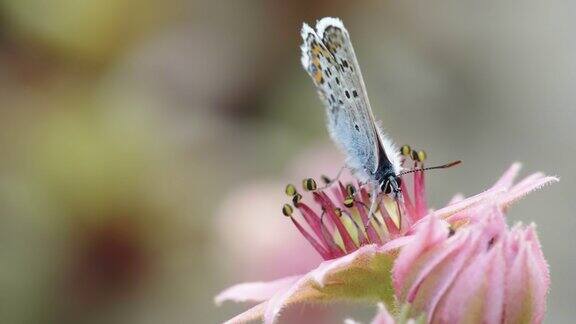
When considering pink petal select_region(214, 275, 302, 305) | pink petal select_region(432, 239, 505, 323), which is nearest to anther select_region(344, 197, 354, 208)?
pink petal select_region(214, 275, 302, 305)

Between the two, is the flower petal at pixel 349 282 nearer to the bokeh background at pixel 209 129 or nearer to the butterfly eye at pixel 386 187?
the butterfly eye at pixel 386 187

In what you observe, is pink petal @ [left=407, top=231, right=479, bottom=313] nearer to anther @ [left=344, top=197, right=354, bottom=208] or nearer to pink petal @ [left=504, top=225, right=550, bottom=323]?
pink petal @ [left=504, top=225, right=550, bottom=323]

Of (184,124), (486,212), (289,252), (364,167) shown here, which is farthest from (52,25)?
(486,212)

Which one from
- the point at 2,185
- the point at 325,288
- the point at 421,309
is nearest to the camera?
the point at 421,309

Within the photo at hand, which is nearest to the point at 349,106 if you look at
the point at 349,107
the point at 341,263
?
the point at 349,107

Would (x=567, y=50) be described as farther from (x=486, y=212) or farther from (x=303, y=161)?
(x=486, y=212)

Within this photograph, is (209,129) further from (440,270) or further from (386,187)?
(440,270)
